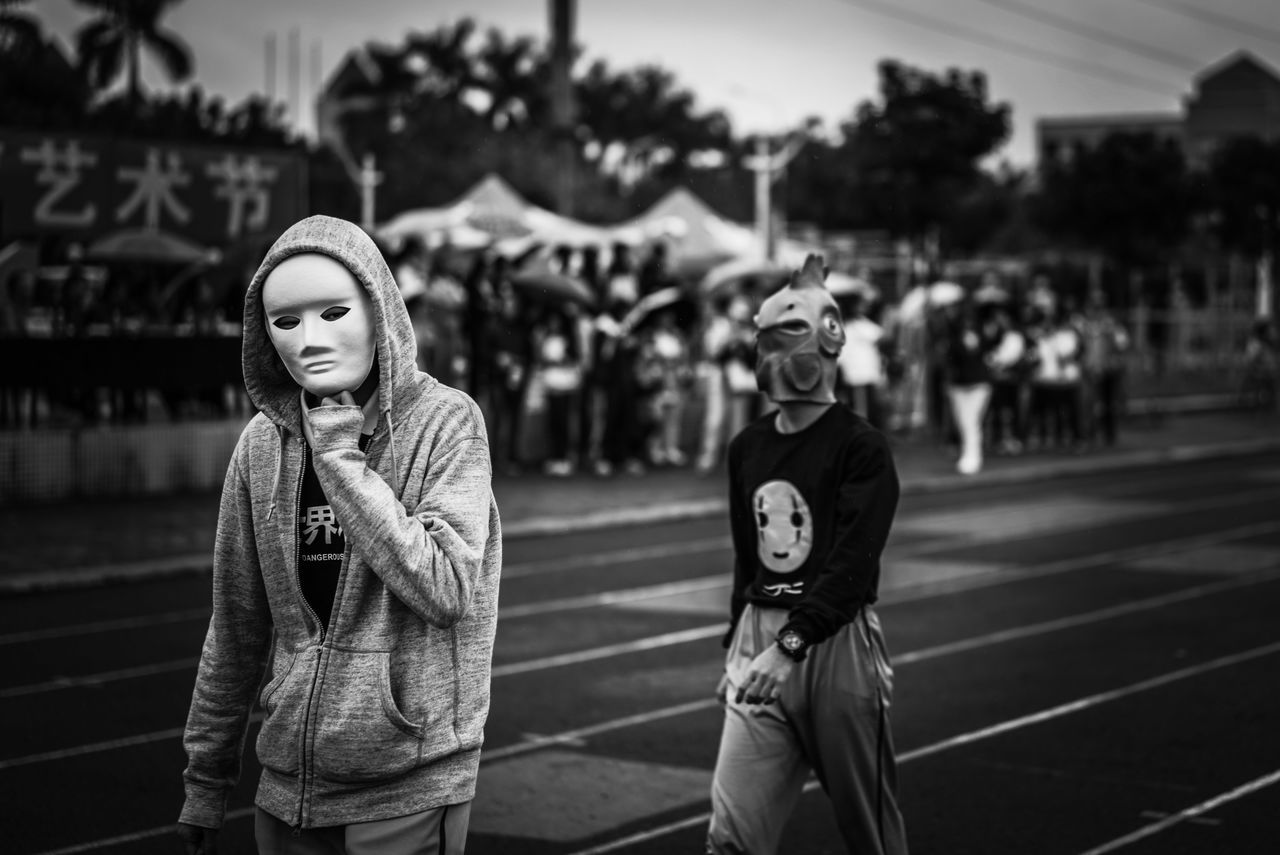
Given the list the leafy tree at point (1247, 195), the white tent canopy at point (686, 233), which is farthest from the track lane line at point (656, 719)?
the leafy tree at point (1247, 195)

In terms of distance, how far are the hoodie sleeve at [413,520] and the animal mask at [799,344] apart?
1.78 m

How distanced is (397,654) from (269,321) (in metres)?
0.63

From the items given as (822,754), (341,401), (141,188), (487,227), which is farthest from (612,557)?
(487,227)

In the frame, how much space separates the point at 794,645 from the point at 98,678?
18.3 ft

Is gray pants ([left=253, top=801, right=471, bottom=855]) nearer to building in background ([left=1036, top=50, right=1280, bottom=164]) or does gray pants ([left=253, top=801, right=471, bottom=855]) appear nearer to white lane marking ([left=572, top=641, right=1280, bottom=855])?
white lane marking ([left=572, top=641, right=1280, bottom=855])

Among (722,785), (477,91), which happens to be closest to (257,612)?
(722,785)

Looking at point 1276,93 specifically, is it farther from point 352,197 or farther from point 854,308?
point 854,308

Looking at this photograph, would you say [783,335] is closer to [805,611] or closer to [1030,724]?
[805,611]

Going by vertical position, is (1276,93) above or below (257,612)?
above

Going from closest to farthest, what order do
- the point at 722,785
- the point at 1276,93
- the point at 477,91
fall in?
the point at 722,785 → the point at 477,91 → the point at 1276,93

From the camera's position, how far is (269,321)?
329 cm

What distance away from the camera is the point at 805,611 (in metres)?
4.56

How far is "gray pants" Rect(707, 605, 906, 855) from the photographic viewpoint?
4613mm

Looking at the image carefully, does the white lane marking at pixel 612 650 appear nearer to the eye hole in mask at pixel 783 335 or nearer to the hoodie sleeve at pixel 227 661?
the eye hole in mask at pixel 783 335
